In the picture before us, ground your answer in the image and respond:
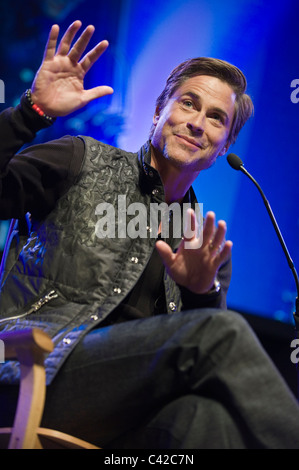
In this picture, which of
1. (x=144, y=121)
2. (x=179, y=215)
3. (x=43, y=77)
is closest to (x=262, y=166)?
(x=144, y=121)

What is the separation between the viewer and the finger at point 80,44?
3.98 ft

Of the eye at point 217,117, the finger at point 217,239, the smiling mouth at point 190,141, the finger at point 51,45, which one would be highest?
the finger at point 51,45

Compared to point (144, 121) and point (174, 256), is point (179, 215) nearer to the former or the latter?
point (174, 256)

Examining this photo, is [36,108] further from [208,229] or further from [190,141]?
[190,141]

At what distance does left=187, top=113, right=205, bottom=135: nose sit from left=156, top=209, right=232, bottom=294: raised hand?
63cm

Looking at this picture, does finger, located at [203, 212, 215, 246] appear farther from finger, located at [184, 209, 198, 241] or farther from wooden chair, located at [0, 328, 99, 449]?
wooden chair, located at [0, 328, 99, 449]

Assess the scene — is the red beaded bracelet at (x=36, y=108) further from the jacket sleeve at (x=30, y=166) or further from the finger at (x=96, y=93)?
the finger at (x=96, y=93)

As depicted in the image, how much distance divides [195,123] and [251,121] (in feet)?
3.43

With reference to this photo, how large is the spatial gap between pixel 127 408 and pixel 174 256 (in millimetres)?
383

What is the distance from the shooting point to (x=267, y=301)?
257 cm

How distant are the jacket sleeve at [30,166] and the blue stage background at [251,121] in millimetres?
1094

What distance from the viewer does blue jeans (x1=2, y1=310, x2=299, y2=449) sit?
93 cm

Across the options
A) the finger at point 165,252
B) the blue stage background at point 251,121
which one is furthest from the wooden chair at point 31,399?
the blue stage background at point 251,121

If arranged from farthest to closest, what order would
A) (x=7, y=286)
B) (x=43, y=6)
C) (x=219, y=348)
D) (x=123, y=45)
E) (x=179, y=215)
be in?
(x=123, y=45)
(x=43, y=6)
(x=179, y=215)
(x=7, y=286)
(x=219, y=348)
